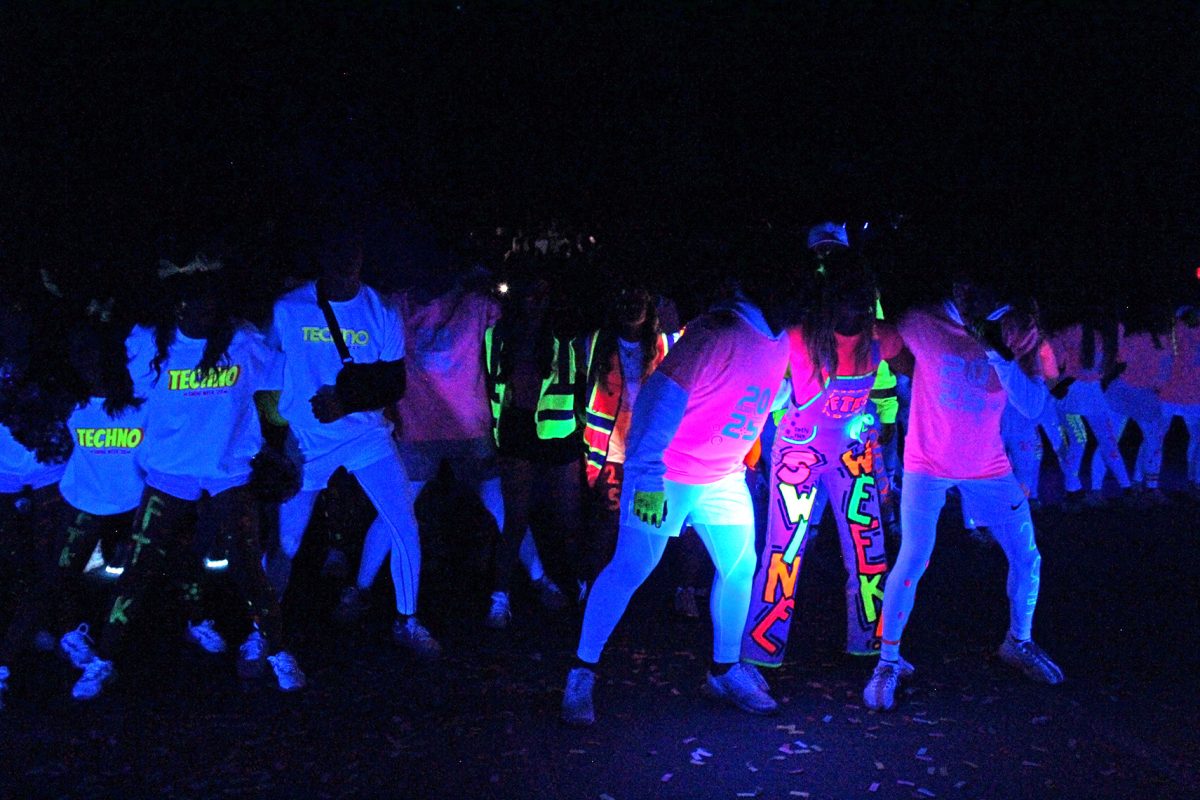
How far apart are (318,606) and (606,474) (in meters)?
1.99

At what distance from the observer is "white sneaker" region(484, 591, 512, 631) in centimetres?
584

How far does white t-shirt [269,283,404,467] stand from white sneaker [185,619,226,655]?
1184 millimetres

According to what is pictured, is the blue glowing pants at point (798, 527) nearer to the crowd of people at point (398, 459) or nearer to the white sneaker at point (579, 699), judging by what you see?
the crowd of people at point (398, 459)

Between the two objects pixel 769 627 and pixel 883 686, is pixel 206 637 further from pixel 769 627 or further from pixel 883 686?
pixel 883 686

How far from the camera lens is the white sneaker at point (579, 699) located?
4.52 metres

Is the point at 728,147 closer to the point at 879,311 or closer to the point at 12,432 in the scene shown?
the point at 879,311

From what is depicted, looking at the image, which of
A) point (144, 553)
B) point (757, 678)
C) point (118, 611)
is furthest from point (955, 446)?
point (118, 611)

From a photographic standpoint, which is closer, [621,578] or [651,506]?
[651,506]

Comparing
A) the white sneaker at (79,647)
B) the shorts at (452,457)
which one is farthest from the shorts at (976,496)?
the white sneaker at (79,647)

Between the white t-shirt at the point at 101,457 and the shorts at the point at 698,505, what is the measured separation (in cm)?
247

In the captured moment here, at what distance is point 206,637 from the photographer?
540cm

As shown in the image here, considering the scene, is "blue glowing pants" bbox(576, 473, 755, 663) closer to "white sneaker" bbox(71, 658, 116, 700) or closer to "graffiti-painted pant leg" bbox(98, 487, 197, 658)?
"graffiti-painted pant leg" bbox(98, 487, 197, 658)

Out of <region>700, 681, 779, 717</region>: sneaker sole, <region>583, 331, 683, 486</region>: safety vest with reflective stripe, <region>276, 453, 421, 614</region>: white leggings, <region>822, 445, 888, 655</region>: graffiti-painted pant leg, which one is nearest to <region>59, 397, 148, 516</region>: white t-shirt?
<region>276, 453, 421, 614</region>: white leggings

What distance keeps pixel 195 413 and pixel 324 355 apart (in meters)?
0.69
